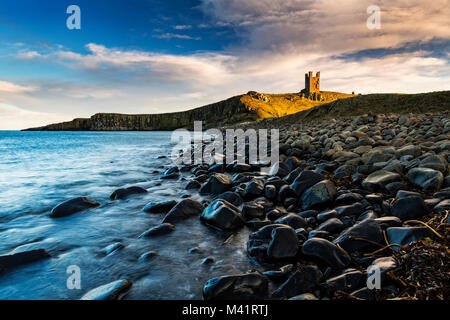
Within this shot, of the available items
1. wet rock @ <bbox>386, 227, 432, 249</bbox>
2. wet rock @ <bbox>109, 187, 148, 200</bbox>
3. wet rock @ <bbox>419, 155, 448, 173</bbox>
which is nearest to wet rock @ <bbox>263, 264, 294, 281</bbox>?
wet rock @ <bbox>386, 227, 432, 249</bbox>

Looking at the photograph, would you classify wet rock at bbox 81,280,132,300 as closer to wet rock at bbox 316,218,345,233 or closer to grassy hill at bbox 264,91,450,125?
wet rock at bbox 316,218,345,233

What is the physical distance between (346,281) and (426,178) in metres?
2.58

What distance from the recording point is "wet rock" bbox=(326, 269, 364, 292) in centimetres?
185

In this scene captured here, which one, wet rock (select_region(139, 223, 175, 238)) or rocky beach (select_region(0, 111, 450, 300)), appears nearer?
rocky beach (select_region(0, 111, 450, 300))

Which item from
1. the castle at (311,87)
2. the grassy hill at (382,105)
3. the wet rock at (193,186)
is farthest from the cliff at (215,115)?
the wet rock at (193,186)

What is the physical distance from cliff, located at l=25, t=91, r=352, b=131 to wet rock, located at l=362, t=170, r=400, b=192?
269 ft

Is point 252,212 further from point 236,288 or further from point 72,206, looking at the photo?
point 72,206

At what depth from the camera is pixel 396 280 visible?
1755 millimetres

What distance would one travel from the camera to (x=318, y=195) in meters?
3.68

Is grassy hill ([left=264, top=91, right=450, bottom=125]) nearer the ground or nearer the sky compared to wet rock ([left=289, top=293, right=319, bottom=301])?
nearer the sky

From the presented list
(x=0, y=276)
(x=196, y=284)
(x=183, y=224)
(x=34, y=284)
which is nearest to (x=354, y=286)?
(x=196, y=284)

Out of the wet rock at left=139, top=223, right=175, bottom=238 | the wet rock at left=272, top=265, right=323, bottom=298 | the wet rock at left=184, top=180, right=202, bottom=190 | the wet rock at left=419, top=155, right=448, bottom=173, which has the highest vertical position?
the wet rock at left=419, top=155, right=448, bottom=173

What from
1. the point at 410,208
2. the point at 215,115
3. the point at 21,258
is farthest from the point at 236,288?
the point at 215,115

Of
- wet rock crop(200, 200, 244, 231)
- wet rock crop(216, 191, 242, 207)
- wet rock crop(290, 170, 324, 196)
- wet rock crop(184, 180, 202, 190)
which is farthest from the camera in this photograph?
wet rock crop(184, 180, 202, 190)
